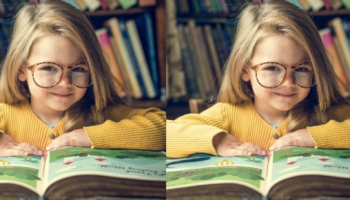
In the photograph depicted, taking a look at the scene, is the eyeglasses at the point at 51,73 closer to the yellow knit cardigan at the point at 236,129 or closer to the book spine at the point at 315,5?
the yellow knit cardigan at the point at 236,129

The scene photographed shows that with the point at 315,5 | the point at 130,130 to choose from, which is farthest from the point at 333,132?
the point at 130,130

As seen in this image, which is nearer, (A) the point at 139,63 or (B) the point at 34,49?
(B) the point at 34,49

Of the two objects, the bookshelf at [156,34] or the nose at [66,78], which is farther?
the bookshelf at [156,34]

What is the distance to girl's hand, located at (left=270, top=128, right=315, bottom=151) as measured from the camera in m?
1.49

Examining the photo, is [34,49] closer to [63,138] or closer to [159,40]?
[63,138]

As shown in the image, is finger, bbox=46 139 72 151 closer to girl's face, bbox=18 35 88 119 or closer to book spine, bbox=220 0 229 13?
girl's face, bbox=18 35 88 119

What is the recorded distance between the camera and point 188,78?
5.23ft

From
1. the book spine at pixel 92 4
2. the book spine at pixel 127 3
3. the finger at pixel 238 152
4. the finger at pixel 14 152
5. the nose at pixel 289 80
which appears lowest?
the finger at pixel 14 152

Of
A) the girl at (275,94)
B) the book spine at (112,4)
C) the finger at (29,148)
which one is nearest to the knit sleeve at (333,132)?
the girl at (275,94)

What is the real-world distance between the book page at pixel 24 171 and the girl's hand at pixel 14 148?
0.05ft

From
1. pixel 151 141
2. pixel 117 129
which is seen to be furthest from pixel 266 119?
pixel 117 129

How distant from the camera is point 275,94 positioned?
1.51m

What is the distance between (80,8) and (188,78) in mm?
466

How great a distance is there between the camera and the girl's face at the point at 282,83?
1483 mm
